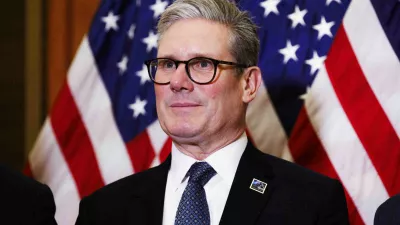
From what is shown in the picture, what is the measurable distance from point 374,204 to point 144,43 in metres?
0.93

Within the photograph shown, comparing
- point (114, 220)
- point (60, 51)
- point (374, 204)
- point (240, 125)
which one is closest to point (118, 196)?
point (114, 220)

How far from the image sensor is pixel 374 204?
7.69 feet

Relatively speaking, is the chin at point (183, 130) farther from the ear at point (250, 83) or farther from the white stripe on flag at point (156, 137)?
the white stripe on flag at point (156, 137)

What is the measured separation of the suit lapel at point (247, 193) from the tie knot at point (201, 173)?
0.21 feet

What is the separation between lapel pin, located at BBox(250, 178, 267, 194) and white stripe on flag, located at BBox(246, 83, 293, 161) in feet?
1.91

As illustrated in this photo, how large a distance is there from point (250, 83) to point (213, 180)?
26 centimetres

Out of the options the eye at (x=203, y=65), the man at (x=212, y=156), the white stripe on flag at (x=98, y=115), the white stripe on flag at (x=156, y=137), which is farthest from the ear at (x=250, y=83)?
the white stripe on flag at (x=98, y=115)

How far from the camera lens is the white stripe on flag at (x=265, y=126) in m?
2.52

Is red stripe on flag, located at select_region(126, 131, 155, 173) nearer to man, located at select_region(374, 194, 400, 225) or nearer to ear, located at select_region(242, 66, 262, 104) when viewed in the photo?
ear, located at select_region(242, 66, 262, 104)

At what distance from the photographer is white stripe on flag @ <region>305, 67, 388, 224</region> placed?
235 centimetres

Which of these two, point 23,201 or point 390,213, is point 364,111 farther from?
point 23,201

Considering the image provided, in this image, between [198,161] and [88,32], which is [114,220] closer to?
[198,161]

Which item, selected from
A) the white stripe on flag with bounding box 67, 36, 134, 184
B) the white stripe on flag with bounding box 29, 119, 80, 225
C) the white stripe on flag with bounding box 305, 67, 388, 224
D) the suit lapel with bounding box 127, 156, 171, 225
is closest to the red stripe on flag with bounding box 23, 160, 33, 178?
the white stripe on flag with bounding box 29, 119, 80, 225

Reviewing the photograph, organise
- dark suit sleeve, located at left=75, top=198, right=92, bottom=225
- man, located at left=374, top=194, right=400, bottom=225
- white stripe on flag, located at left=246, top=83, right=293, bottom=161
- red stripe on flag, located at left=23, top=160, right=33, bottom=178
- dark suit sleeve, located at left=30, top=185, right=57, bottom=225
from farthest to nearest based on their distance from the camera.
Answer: red stripe on flag, located at left=23, top=160, right=33, bottom=178 → white stripe on flag, located at left=246, top=83, right=293, bottom=161 → dark suit sleeve, located at left=75, top=198, right=92, bottom=225 → dark suit sleeve, located at left=30, top=185, right=57, bottom=225 → man, located at left=374, top=194, right=400, bottom=225
